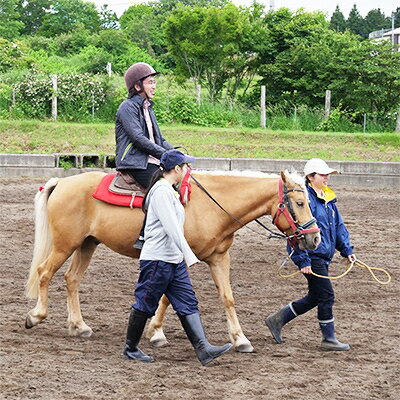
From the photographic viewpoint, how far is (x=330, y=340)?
656cm

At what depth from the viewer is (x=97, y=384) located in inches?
214

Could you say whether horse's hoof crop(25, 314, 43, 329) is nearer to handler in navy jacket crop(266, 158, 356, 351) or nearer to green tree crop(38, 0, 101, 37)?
handler in navy jacket crop(266, 158, 356, 351)

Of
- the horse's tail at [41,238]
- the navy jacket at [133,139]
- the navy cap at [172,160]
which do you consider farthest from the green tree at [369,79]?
the navy cap at [172,160]

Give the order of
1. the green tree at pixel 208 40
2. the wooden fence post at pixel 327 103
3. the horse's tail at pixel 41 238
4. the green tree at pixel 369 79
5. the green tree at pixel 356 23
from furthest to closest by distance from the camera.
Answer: the green tree at pixel 356 23 → the green tree at pixel 208 40 → the green tree at pixel 369 79 → the wooden fence post at pixel 327 103 → the horse's tail at pixel 41 238

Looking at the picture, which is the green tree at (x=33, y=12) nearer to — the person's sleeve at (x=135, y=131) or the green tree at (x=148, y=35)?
the green tree at (x=148, y=35)

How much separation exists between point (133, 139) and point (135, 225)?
2.34ft

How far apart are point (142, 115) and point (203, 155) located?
41.1 ft

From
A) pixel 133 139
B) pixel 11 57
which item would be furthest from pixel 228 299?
pixel 11 57

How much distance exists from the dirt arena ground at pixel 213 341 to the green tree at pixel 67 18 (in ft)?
146

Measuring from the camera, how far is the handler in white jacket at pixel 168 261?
229 inches

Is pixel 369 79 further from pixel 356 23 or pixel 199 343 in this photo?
pixel 356 23

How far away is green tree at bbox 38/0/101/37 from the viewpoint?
53.9 meters

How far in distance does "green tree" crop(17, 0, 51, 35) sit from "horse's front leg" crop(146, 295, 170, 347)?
54482 mm

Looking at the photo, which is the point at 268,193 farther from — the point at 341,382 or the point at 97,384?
the point at 97,384
